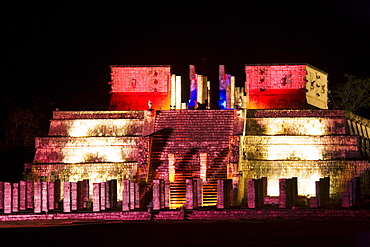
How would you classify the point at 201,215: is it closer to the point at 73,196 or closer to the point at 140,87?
the point at 73,196

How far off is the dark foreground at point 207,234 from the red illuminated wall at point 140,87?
50.7ft

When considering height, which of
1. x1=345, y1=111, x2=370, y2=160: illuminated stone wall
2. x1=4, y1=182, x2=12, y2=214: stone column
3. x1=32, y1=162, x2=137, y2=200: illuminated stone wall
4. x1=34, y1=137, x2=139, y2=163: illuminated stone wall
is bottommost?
x1=4, y1=182, x2=12, y2=214: stone column

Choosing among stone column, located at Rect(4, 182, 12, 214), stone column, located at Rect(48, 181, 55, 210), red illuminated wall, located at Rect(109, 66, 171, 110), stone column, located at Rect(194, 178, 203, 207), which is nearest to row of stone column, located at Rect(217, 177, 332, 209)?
stone column, located at Rect(194, 178, 203, 207)

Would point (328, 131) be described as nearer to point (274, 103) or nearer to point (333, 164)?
point (333, 164)

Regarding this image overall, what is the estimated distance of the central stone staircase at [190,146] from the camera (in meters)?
27.0

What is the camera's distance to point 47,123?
46219 mm

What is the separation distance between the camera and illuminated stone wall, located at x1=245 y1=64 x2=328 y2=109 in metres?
35.3

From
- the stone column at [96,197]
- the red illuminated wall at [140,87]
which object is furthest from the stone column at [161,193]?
the red illuminated wall at [140,87]

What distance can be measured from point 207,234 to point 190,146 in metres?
12.6

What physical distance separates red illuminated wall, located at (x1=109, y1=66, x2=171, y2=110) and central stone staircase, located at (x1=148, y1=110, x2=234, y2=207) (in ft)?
12.9

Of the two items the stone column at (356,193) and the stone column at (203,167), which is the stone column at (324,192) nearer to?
the stone column at (356,193)

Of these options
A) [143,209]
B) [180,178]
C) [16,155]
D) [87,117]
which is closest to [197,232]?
[143,209]

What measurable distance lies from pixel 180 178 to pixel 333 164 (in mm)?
6425

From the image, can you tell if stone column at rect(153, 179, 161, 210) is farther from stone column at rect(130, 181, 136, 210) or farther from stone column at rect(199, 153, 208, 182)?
stone column at rect(199, 153, 208, 182)
